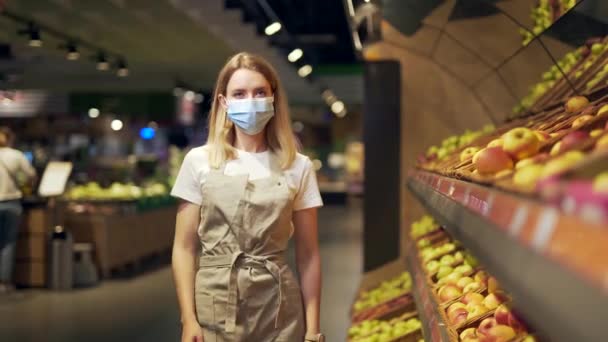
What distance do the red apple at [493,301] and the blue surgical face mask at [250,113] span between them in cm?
110

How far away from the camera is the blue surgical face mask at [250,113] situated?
273cm

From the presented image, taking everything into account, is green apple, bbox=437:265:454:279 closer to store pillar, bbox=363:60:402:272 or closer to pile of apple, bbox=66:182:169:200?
store pillar, bbox=363:60:402:272

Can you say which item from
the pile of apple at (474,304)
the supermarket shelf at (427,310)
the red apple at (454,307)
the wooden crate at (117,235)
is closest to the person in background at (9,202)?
the wooden crate at (117,235)

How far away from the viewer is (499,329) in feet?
8.50

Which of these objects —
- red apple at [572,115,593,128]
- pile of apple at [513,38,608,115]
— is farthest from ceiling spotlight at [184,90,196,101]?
red apple at [572,115,593,128]

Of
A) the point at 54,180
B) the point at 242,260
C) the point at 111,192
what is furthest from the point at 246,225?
the point at 111,192

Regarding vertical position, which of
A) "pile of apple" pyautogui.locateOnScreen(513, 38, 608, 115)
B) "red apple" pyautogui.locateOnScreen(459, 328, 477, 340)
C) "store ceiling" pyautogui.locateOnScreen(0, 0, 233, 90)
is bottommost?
"red apple" pyautogui.locateOnScreen(459, 328, 477, 340)

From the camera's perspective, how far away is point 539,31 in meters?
4.42

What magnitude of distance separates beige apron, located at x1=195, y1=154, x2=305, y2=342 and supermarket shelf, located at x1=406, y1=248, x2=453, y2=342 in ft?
2.23

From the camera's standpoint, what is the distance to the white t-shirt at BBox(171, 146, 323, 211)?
2.71 meters

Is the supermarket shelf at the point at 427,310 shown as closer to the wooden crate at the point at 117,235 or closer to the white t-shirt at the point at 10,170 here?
the white t-shirt at the point at 10,170

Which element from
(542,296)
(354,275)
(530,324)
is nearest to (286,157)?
(530,324)

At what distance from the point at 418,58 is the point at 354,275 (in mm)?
3136

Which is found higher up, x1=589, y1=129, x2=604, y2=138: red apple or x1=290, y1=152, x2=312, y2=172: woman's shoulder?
x1=589, y1=129, x2=604, y2=138: red apple
